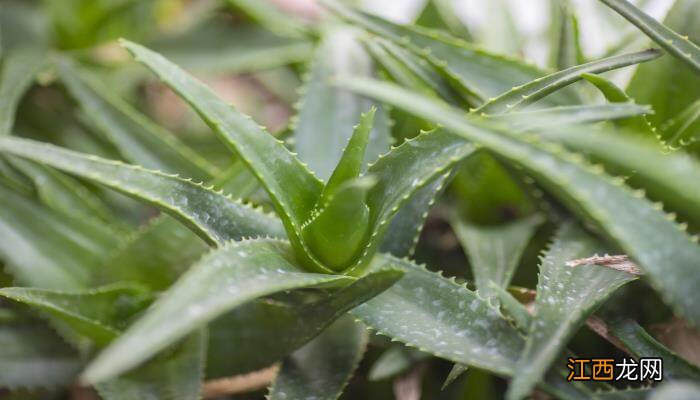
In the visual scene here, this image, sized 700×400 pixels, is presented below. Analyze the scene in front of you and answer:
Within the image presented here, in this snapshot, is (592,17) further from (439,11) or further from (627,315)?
(627,315)

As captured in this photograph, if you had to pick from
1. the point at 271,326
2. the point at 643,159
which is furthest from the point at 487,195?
the point at 643,159

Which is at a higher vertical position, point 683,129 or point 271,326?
point 683,129

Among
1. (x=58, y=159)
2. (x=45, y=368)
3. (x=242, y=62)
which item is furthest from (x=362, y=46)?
(x=45, y=368)

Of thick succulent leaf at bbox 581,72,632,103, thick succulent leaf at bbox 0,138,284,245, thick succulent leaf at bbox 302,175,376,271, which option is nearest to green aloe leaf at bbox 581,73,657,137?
thick succulent leaf at bbox 581,72,632,103

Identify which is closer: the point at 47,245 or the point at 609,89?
the point at 609,89

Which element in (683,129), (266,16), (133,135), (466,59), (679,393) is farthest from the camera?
(266,16)

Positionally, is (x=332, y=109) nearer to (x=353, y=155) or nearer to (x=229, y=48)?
(x=353, y=155)

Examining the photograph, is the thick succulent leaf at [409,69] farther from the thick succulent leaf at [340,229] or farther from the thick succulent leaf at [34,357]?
the thick succulent leaf at [34,357]

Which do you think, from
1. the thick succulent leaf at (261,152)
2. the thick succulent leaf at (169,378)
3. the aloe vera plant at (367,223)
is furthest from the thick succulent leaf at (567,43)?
the thick succulent leaf at (169,378)
